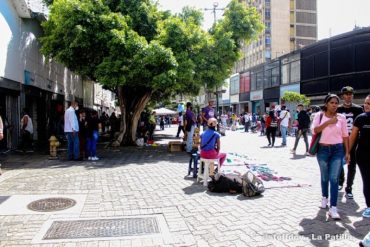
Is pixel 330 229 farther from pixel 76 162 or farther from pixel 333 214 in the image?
pixel 76 162

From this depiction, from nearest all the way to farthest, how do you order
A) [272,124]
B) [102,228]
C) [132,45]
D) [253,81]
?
[102,228] → [132,45] → [272,124] → [253,81]

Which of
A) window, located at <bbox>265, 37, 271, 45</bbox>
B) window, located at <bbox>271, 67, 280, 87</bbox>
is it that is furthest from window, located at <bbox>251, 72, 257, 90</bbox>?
window, located at <bbox>265, 37, 271, 45</bbox>

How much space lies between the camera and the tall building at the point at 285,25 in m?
65.8

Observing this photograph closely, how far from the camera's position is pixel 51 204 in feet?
21.2

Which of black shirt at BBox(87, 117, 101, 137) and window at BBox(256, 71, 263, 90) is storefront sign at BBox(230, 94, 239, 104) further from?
black shirt at BBox(87, 117, 101, 137)

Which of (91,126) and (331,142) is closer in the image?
(331,142)

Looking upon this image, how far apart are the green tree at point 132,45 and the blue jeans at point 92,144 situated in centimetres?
278

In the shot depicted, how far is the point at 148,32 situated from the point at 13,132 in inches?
275

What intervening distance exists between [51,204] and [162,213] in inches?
79.9

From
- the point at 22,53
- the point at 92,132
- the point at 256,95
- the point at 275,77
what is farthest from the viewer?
the point at 256,95

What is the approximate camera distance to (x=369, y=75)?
28234 mm

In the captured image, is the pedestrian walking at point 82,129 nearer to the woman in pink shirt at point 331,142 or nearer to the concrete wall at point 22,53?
the concrete wall at point 22,53

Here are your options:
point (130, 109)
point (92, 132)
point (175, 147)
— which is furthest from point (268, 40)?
point (92, 132)

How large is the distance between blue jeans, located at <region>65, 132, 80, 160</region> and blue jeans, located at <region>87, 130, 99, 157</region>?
0.36 metres
